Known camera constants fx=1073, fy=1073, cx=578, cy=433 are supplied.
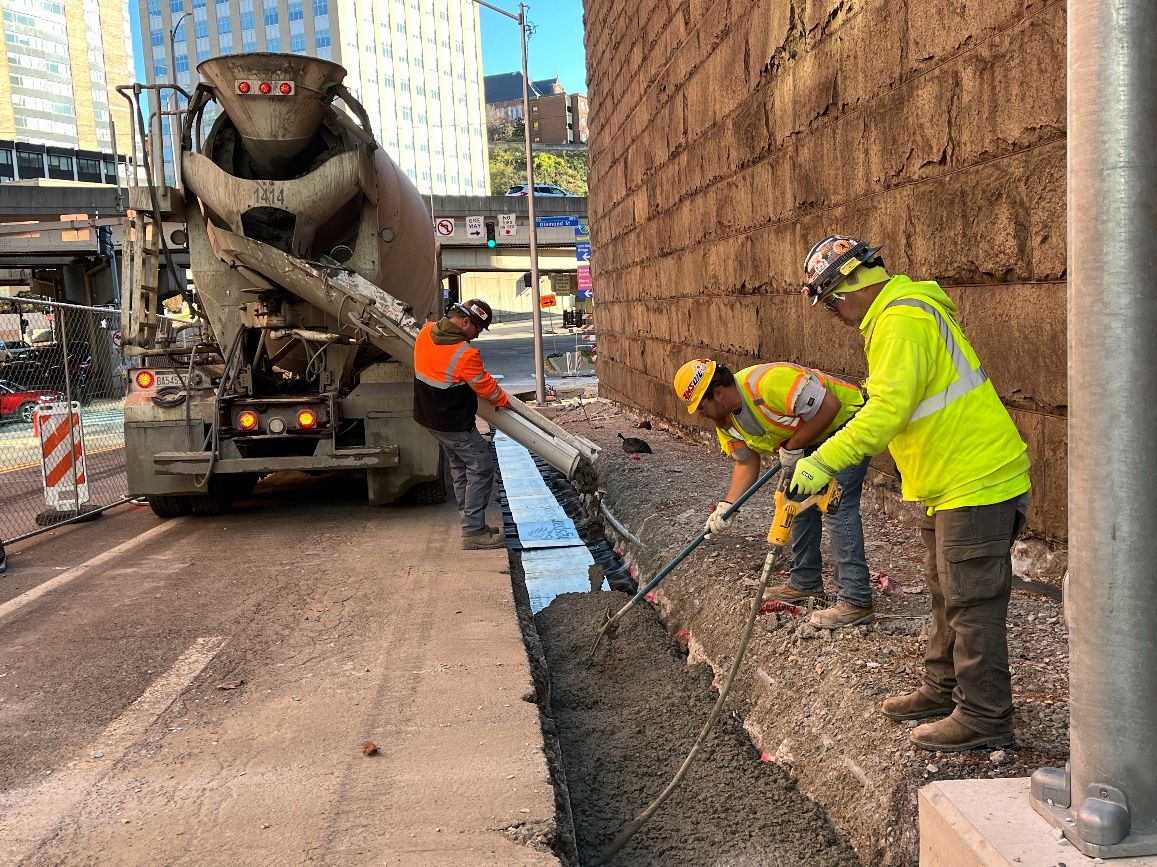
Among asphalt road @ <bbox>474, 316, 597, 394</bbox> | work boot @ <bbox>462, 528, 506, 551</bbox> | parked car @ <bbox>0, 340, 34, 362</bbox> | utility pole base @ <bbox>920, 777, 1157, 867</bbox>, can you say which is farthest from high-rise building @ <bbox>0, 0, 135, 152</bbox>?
utility pole base @ <bbox>920, 777, 1157, 867</bbox>

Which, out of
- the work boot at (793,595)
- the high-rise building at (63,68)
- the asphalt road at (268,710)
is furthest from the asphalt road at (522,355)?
the high-rise building at (63,68)

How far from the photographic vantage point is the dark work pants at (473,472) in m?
7.49

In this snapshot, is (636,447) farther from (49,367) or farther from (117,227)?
(117,227)

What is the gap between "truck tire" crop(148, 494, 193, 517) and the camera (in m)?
8.97

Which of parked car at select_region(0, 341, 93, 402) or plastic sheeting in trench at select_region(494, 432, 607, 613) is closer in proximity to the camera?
plastic sheeting in trench at select_region(494, 432, 607, 613)

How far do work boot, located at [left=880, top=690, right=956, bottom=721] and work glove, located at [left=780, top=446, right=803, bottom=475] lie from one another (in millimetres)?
922

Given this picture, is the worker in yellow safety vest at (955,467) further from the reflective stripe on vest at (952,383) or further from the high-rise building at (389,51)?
the high-rise building at (389,51)

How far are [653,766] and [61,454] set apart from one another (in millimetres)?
7148

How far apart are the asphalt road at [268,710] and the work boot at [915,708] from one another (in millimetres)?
1181

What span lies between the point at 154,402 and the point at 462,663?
469 cm

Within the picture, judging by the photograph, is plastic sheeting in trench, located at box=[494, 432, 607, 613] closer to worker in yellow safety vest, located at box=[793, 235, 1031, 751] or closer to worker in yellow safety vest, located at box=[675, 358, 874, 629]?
worker in yellow safety vest, located at box=[675, 358, 874, 629]

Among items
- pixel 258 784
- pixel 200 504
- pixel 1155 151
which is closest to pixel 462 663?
pixel 258 784

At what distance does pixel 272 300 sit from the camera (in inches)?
336

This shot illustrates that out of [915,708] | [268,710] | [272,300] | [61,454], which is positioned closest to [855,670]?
[915,708]
